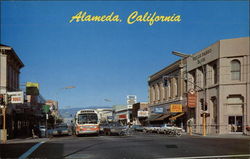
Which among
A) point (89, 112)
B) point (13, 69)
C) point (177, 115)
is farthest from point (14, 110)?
point (177, 115)

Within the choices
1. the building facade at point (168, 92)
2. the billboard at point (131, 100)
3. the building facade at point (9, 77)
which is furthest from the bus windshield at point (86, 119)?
the billboard at point (131, 100)

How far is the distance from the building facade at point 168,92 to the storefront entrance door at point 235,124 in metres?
9.54

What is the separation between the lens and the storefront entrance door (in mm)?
36531

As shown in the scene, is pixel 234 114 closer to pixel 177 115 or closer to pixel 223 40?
pixel 223 40

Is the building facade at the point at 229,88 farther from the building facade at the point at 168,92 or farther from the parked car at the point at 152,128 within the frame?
the parked car at the point at 152,128

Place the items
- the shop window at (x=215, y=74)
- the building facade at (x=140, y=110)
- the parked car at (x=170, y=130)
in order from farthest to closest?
the building facade at (x=140, y=110)
the shop window at (x=215, y=74)
the parked car at (x=170, y=130)

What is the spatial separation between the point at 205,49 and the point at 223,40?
468cm

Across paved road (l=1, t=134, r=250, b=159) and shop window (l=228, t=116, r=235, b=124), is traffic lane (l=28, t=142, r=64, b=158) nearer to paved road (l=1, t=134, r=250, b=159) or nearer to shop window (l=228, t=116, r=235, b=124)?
paved road (l=1, t=134, r=250, b=159)

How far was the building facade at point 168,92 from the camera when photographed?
166 feet

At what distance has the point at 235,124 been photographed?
36781 mm

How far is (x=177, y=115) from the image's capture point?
1984 inches

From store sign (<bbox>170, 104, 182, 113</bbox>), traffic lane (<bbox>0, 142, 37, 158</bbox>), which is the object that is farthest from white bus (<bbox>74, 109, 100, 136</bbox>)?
store sign (<bbox>170, 104, 182, 113</bbox>)

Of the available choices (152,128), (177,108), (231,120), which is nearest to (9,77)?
(152,128)

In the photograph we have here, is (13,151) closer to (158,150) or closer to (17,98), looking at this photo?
(158,150)
